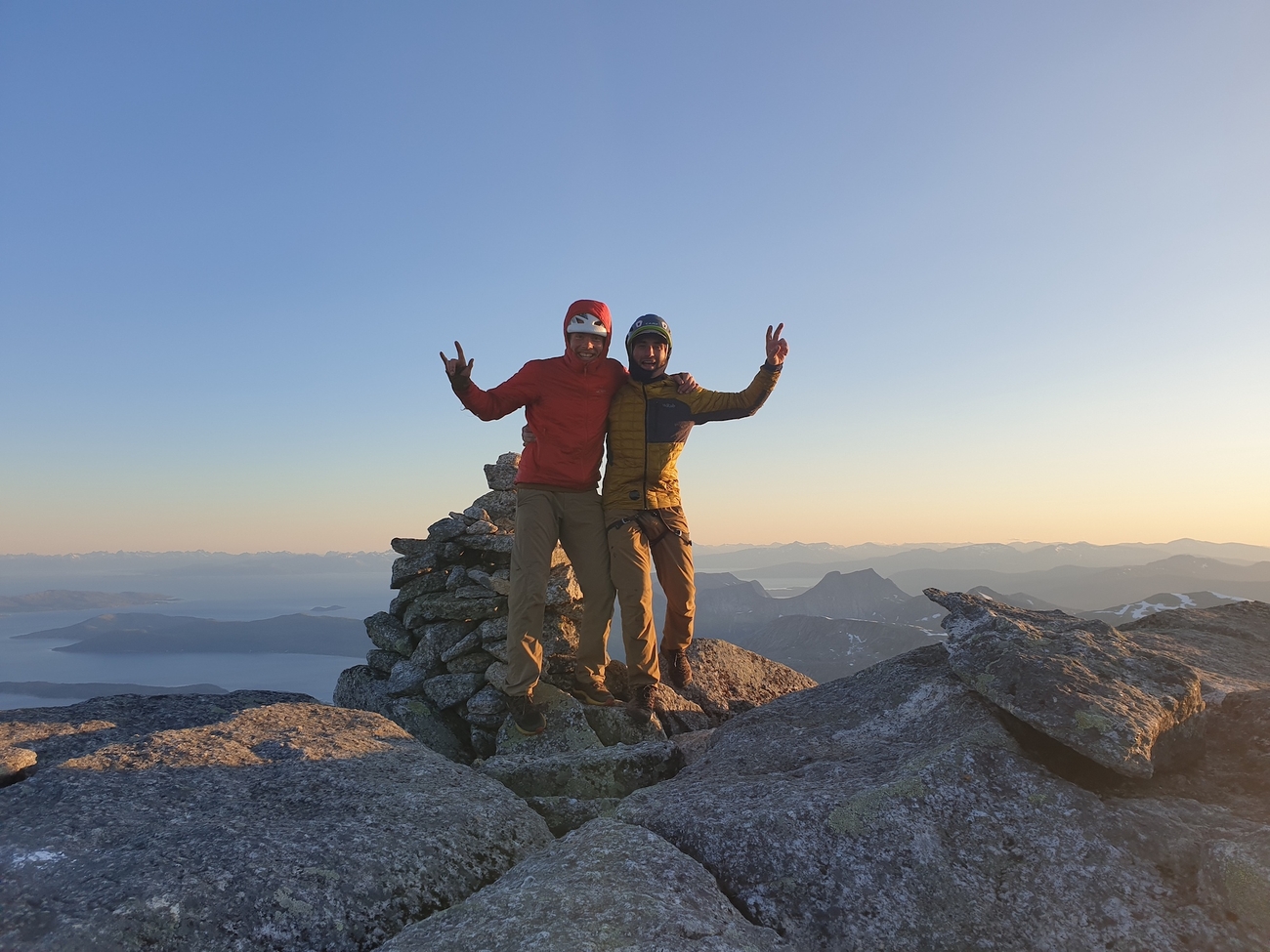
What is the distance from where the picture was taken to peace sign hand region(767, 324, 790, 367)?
10.7 meters

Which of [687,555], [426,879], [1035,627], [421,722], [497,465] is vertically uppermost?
[497,465]

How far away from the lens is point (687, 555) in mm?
10992

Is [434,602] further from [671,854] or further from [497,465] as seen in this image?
[671,854]

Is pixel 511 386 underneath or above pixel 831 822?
above

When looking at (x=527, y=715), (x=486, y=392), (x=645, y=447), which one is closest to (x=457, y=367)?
(x=486, y=392)

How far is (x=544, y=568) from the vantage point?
412 inches

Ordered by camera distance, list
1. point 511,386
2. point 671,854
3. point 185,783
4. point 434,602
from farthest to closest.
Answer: point 434,602
point 511,386
point 185,783
point 671,854

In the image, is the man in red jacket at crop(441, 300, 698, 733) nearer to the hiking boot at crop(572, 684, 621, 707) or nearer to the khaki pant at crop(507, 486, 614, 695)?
the khaki pant at crop(507, 486, 614, 695)

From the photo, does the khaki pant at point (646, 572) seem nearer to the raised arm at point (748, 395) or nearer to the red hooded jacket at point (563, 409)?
the red hooded jacket at point (563, 409)

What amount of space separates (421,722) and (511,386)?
6545 mm

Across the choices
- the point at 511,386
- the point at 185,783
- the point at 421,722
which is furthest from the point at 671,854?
the point at 421,722

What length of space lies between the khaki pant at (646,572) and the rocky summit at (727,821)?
94.0 inches

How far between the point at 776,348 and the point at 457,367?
5.08 m

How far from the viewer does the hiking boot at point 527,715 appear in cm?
1035
